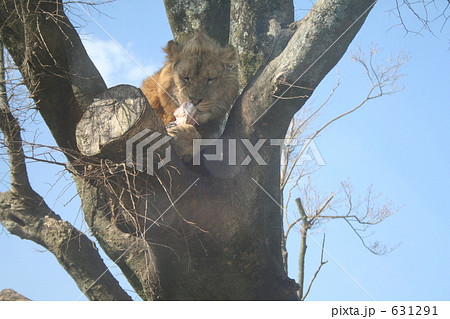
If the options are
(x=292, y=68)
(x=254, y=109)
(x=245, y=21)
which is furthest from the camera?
(x=245, y=21)

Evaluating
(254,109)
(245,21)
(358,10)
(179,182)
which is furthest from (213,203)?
(245,21)

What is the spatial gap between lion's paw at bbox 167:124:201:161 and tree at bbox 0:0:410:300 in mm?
190

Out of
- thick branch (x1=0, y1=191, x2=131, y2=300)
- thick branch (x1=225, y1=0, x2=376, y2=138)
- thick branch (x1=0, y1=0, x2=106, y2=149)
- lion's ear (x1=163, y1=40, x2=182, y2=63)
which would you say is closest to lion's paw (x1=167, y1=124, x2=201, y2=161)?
thick branch (x1=225, y1=0, x2=376, y2=138)

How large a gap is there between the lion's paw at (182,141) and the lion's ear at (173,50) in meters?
1.58

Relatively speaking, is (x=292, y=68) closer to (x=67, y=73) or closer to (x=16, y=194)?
(x=67, y=73)

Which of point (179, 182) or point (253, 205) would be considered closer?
point (179, 182)

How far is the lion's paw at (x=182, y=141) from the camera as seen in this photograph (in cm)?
454

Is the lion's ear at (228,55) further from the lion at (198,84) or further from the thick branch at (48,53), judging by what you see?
the thick branch at (48,53)

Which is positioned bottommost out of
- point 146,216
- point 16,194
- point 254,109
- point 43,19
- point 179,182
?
point 146,216

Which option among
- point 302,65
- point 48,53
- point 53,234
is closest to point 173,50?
point 48,53

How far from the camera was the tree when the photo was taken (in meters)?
4.06

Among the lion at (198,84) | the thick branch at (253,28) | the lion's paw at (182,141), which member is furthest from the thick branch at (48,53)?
the thick branch at (253,28)

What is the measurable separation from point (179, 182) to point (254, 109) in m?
1.04

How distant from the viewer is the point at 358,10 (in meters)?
4.26
